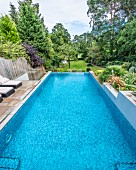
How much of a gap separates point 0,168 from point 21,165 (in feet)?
1.15

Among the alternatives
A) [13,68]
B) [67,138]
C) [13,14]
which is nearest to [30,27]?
[13,68]

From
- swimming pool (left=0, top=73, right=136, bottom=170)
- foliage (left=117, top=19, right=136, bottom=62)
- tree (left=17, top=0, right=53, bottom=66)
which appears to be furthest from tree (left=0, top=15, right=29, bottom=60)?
foliage (left=117, top=19, right=136, bottom=62)

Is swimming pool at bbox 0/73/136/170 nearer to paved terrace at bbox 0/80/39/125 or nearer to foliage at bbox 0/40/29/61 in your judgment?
paved terrace at bbox 0/80/39/125

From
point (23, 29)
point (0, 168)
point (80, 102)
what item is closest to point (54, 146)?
point (0, 168)

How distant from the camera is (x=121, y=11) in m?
14.2

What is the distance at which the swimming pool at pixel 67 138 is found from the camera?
2812mm

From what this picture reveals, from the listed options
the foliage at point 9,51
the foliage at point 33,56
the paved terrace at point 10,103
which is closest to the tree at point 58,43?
the foliage at point 33,56

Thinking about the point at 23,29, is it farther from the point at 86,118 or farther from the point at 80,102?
the point at 86,118

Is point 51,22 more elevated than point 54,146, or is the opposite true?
point 51,22

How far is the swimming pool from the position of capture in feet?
9.23

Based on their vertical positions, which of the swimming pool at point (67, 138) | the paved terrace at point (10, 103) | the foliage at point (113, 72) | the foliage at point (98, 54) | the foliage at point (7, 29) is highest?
the foliage at point (7, 29)

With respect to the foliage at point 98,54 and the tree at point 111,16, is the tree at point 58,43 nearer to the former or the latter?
the foliage at point 98,54

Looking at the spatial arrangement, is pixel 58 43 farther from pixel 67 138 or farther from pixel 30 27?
pixel 67 138

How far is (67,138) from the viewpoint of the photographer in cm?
359
